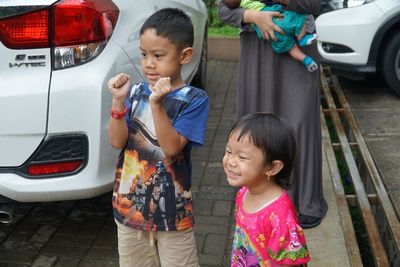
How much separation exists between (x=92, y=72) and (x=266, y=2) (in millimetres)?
1028

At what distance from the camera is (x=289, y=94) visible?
3.50 metres

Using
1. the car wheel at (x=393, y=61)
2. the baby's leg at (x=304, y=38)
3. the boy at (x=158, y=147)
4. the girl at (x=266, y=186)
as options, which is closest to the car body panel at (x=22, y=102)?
the boy at (x=158, y=147)

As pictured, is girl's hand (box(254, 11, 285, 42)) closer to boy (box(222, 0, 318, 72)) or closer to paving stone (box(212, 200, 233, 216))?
boy (box(222, 0, 318, 72))

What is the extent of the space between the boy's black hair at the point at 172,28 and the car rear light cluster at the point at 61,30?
68 centimetres

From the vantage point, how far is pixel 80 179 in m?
3.09

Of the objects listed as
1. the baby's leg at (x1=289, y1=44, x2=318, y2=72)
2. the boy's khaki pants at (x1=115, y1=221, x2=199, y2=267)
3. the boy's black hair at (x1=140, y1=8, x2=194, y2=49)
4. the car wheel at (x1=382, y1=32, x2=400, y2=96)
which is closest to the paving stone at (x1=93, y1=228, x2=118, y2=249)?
the boy's khaki pants at (x1=115, y1=221, x2=199, y2=267)

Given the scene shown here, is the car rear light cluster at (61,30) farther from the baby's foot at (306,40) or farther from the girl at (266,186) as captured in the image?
the girl at (266,186)

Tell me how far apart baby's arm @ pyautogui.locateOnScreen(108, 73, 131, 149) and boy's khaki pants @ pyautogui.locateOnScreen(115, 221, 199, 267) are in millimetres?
377

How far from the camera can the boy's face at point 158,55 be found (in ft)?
7.89

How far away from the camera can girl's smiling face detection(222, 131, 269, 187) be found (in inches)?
83.9

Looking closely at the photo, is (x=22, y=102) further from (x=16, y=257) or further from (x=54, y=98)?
(x=16, y=257)

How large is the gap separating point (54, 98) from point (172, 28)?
0.86 m

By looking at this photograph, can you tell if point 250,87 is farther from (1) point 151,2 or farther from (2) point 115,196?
(2) point 115,196

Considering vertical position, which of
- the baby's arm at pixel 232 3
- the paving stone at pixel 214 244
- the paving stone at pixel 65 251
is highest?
the baby's arm at pixel 232 3
